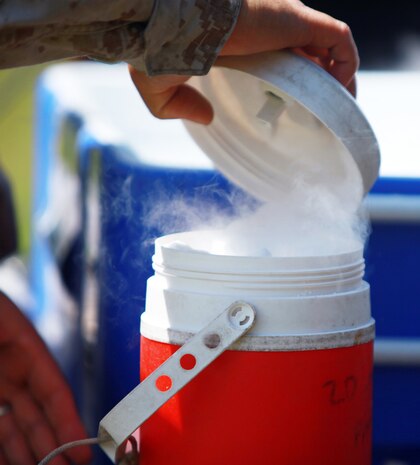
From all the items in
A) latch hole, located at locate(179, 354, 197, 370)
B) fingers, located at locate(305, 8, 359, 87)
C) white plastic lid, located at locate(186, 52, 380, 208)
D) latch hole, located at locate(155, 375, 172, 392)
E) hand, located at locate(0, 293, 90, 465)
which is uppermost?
fingers, located at locate(305, 8, 359, 87)

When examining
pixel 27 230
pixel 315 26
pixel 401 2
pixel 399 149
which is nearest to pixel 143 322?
pixel 315 26

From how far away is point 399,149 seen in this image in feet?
6.50

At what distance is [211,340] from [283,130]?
442 mm

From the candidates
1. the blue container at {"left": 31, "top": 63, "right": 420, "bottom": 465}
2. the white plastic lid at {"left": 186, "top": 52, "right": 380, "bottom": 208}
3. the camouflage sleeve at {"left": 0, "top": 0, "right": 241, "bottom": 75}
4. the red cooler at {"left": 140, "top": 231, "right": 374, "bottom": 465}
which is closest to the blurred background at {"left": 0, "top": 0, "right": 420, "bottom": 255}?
the blue container at {"left": 31, "top": 63, "right": 420, "bottom": 465}

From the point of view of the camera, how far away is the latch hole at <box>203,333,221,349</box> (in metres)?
1.19

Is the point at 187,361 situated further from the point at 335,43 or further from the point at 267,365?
the point at 335,43

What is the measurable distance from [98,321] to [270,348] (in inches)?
35.5

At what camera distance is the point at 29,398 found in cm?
153

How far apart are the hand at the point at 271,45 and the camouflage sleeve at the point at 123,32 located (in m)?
0.03

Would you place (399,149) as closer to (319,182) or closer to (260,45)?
(319,182)

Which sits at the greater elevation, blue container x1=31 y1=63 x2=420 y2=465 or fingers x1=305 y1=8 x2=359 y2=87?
fingers x1=305 y1=8 x2=359 y2=87

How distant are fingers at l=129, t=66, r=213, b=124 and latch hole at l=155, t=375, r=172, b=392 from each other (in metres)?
0.46

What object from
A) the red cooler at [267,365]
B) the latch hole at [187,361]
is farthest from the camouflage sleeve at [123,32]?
the latch hole at [187,361]

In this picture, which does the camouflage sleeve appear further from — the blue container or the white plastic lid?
the blue container
